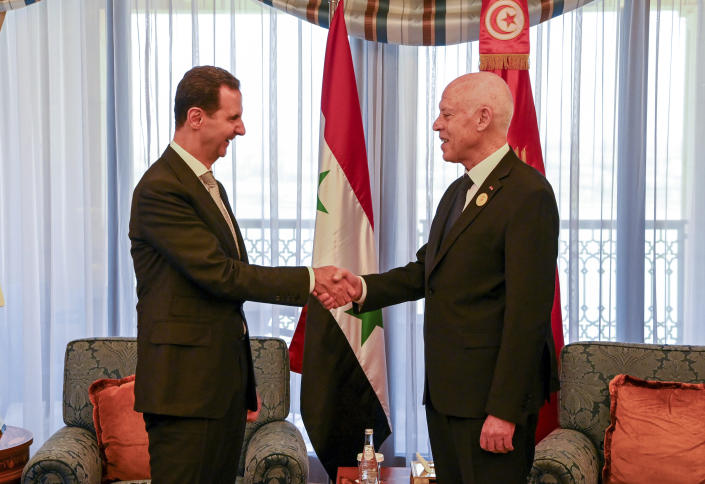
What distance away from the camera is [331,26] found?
356cm

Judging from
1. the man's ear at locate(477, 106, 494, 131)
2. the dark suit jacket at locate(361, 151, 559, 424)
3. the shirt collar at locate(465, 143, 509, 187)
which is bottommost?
the dark suit jacket at locate(361, 151, 559, 424)

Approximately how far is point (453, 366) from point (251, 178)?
2.07 metres

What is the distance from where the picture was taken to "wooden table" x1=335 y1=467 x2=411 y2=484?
2.93 meters

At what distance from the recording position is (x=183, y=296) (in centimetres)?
215

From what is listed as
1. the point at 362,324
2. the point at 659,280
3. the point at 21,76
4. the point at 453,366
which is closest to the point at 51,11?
the point at 21,76

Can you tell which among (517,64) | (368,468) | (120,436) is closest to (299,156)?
(517,64)

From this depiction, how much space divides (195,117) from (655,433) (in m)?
2.06

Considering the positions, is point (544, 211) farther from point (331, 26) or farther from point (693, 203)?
point (693, 203)

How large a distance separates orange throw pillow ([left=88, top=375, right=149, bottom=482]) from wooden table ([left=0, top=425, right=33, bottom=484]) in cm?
28

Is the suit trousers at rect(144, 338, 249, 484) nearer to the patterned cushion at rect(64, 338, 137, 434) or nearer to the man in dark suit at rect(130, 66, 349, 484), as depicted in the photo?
the man in dark suit at rect(130, 66, 349, 484)

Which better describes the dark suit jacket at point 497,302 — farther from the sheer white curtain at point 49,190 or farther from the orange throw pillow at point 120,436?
the sheer white curtain at point 49,190

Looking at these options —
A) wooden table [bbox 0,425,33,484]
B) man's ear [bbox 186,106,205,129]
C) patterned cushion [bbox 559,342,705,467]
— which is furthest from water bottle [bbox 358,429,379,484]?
wooden table [bbox 0,425,33,484]

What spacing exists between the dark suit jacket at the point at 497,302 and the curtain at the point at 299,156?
174 centimetres

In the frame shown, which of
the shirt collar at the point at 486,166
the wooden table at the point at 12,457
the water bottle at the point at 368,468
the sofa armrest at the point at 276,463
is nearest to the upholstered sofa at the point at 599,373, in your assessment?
the water bottle at the point at 368,468
